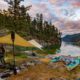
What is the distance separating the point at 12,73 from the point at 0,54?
2.56m

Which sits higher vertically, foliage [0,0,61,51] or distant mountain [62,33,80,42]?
foliage [0,0,61,51]

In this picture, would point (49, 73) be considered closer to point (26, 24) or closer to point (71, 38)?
point (26, 24)

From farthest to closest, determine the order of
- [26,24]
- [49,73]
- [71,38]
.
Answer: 1. [71,38]
2. [26,24]
3. [49,73]

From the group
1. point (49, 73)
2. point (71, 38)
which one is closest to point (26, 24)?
point (49, 73)

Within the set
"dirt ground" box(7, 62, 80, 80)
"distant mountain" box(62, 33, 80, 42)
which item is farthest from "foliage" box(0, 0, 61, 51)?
"dirt ground" box(7, 62, 80, 80)

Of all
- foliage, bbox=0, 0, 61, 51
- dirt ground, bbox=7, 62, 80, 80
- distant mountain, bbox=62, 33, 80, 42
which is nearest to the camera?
dirt ground, bbox=7, 62, 80, 80

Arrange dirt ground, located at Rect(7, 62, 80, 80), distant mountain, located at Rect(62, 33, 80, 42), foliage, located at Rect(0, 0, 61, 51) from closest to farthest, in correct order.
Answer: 1. dirt ground, located at Rect(7, 62, 80, 80)
2. foliage, located at Rect(0, 0, 61, 51)
3. distant mountain, located at Rect(62, 33, 80, 42)

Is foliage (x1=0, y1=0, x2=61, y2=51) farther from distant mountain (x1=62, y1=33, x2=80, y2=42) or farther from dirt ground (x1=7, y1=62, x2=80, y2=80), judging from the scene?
dirt ground (x1=7, y1=62, x2=80, y2=80)

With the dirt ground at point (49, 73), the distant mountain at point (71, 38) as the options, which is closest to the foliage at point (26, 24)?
the distant mountain at point (71, 38)

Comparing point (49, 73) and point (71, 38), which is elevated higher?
point (49, 73)

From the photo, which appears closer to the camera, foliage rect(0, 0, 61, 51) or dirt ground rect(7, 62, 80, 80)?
dirt ground rect(7, 62, 80, 80)

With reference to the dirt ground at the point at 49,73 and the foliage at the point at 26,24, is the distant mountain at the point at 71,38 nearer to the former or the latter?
the foliage at the point at 26,24

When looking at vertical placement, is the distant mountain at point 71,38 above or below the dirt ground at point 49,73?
below

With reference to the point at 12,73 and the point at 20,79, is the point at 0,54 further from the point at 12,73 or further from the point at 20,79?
the point at 20,79
